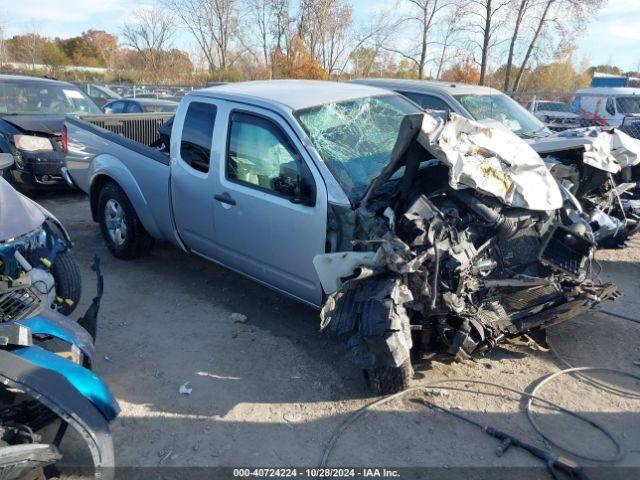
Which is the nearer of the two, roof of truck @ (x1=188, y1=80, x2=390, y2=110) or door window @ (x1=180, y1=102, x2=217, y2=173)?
roof of truck @ (x1=188, y1=80, x2=390, y2=110)

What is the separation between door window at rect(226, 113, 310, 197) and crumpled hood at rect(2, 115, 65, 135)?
4.86m

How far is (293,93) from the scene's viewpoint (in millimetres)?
4461

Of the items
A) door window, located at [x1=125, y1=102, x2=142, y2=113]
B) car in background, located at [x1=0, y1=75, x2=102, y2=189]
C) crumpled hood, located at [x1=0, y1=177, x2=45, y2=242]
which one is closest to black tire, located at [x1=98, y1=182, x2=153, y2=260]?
crumpled hood, located at [x1=0, y1=177, x2=45, y2=242]

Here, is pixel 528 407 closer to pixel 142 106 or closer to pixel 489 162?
pixel 489 162

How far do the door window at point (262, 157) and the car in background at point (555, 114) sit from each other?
12.5 m

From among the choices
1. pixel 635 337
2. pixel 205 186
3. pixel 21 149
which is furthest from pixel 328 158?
pixel 21 149

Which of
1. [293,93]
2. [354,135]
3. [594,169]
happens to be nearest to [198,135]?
[293,93]

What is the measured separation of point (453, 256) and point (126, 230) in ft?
12.2

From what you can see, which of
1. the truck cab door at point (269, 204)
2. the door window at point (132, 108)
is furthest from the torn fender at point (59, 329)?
the door window at point (132, 108)

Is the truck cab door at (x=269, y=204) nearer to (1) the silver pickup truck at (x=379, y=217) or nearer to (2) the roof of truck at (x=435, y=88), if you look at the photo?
(1) the silver pickup truck at (x=379, y=217)

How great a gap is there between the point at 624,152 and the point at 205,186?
471cm

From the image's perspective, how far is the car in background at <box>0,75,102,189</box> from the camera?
7660 millimetres

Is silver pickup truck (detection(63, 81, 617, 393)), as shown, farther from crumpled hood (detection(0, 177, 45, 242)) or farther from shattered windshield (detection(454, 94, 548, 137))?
shattered windshield (detection(454, 94, 548, 137))

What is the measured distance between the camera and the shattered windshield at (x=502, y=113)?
25.4 feet
